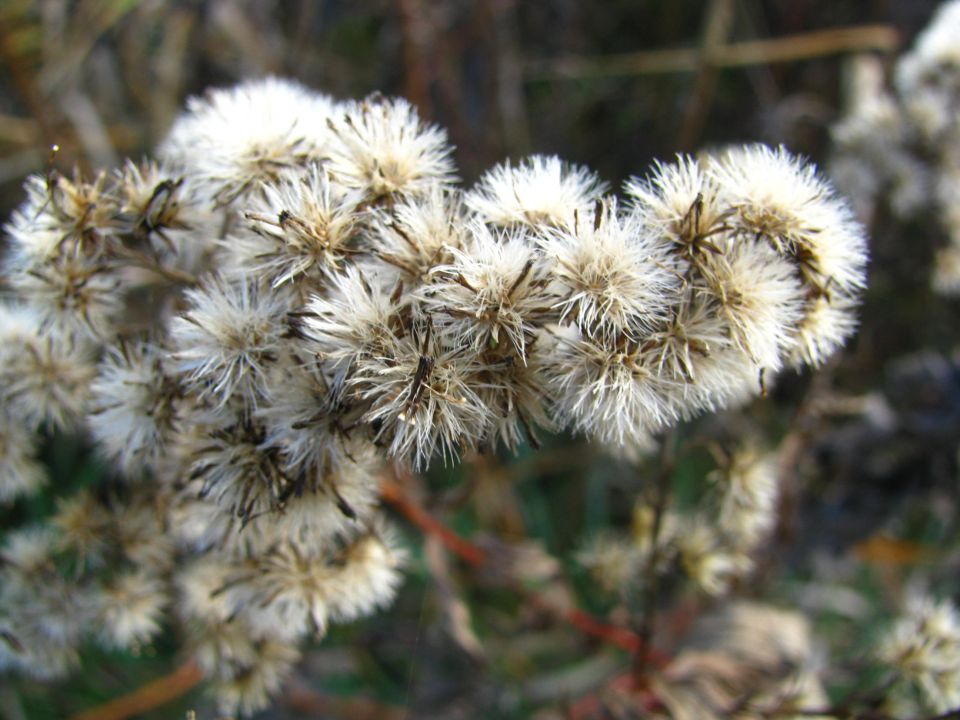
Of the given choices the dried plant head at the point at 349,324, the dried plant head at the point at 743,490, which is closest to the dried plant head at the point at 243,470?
the dried plant head at the point at 349,324

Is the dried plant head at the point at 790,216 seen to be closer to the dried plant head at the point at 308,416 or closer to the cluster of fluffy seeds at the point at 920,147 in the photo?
the dried plant head at the point at 308,416

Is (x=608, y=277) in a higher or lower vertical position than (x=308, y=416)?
higher

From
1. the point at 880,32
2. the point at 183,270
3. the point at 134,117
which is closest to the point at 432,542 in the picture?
the point at 183,270

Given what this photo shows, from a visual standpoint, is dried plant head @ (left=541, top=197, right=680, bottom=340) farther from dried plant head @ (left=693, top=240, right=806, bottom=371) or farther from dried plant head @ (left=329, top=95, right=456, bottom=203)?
dried plant head @ (left=329, top=95, right=456, bottom=203)

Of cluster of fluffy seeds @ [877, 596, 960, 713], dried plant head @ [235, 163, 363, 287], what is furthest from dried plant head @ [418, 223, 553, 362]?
cluster of fluffy seeds @ [877, 596, 960, 713]

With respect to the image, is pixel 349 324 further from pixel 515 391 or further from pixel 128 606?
pixel 128 606

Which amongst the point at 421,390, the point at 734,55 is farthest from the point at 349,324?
the point at 734,55
